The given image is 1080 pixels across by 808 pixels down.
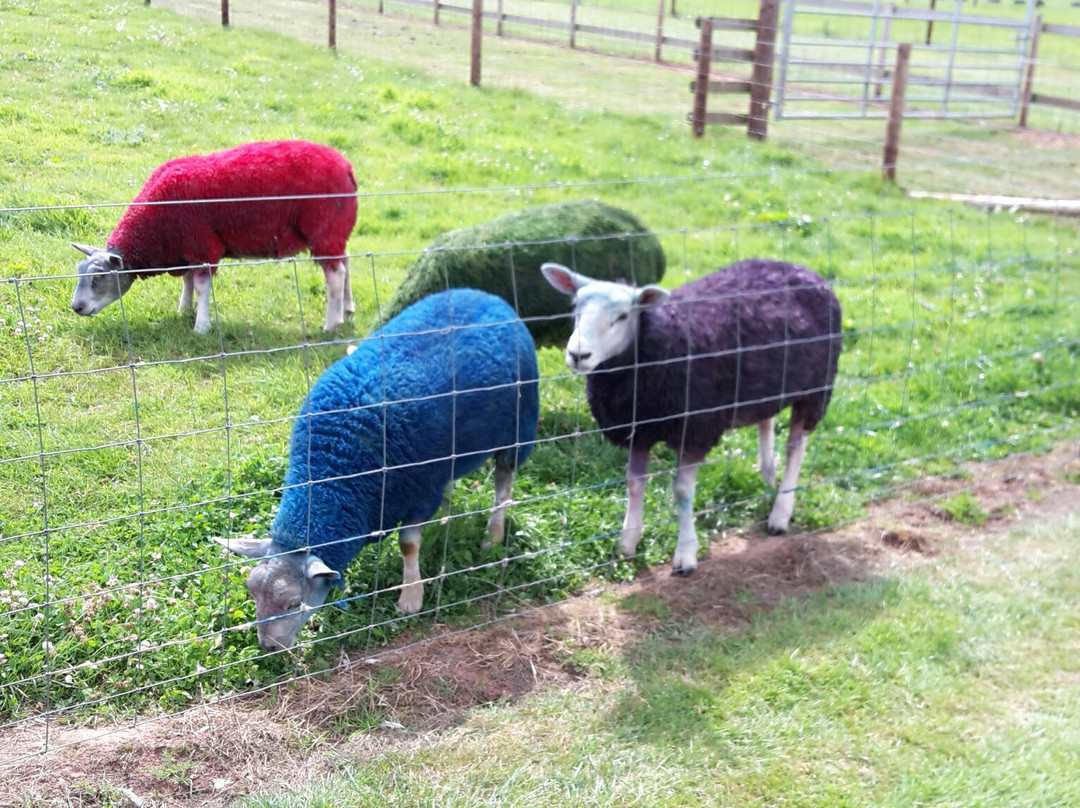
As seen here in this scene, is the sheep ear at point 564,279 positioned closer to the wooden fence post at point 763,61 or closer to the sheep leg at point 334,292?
the sheep leg at point 334,292

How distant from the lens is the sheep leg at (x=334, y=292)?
25.0ft

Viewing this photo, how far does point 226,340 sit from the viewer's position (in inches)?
280

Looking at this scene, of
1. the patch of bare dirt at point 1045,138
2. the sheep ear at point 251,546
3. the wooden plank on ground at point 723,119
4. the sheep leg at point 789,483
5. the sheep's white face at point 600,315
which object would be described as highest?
the wooden plank on ground at point 723,119

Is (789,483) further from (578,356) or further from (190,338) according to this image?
(190,338)

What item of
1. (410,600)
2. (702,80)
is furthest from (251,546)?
(702,80)

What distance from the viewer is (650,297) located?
18.0ft

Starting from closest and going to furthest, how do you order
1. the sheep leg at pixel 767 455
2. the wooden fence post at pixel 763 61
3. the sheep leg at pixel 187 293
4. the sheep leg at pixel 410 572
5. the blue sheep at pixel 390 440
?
1. the blue sheep at pixel 390 440
2. the sheep leg at pixel 410 572
3. the sheep leg at pixel 767 455
4. the sheep leg at pixel 187 293
5. the wooden fence post at pixel 763 61

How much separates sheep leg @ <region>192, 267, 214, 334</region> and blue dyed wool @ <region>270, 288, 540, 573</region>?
215 cm

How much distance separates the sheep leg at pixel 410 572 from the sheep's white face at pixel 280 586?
0.53 metres

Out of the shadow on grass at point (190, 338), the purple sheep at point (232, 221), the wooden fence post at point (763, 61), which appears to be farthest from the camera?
the wooden fence post at point (763, 61)

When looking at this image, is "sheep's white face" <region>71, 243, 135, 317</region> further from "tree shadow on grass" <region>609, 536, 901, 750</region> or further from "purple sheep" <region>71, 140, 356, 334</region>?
"tree shadow on grass" <region>609, 536, 901, 750</region>

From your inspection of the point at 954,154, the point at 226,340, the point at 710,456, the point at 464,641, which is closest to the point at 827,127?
the point at 954,154

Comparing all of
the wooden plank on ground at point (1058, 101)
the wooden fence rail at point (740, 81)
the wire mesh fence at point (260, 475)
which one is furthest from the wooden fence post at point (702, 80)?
the wooden plank on ground at point (1058, 101)

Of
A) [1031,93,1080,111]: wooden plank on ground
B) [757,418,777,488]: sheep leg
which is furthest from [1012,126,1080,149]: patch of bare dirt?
[757,418,777,488]: sheep leg
